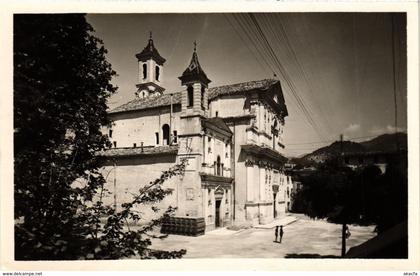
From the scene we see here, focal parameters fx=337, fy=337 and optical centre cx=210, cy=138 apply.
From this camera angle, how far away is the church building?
39.7ft

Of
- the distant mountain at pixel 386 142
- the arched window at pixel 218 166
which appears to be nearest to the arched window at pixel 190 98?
the arched window at pixel 218 166

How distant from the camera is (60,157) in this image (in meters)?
3.51

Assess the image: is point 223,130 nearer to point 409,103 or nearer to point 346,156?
point 346,156

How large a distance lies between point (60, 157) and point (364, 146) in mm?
5822

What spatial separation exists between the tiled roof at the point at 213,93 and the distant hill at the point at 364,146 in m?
6.95

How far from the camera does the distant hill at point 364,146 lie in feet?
18.4

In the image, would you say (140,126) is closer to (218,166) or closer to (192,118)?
(218,166)

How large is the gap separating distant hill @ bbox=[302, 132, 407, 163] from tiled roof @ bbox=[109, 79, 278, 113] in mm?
6946

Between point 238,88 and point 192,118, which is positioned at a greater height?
point 238,88

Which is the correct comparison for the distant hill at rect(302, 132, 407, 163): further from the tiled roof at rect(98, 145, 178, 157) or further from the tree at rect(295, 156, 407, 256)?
the tiled roof at rect(98, 145, 178, 157)

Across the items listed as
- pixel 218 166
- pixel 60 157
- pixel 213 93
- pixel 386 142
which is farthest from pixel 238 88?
pixel 60 157

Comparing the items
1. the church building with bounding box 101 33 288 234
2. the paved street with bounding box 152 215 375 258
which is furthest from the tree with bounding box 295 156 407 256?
the church building with bounding box 101 33 288 234

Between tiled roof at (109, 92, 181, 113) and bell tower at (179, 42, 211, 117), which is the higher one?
tiled roof at (109, 92, 181, 113)

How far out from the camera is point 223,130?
48.9 feet
